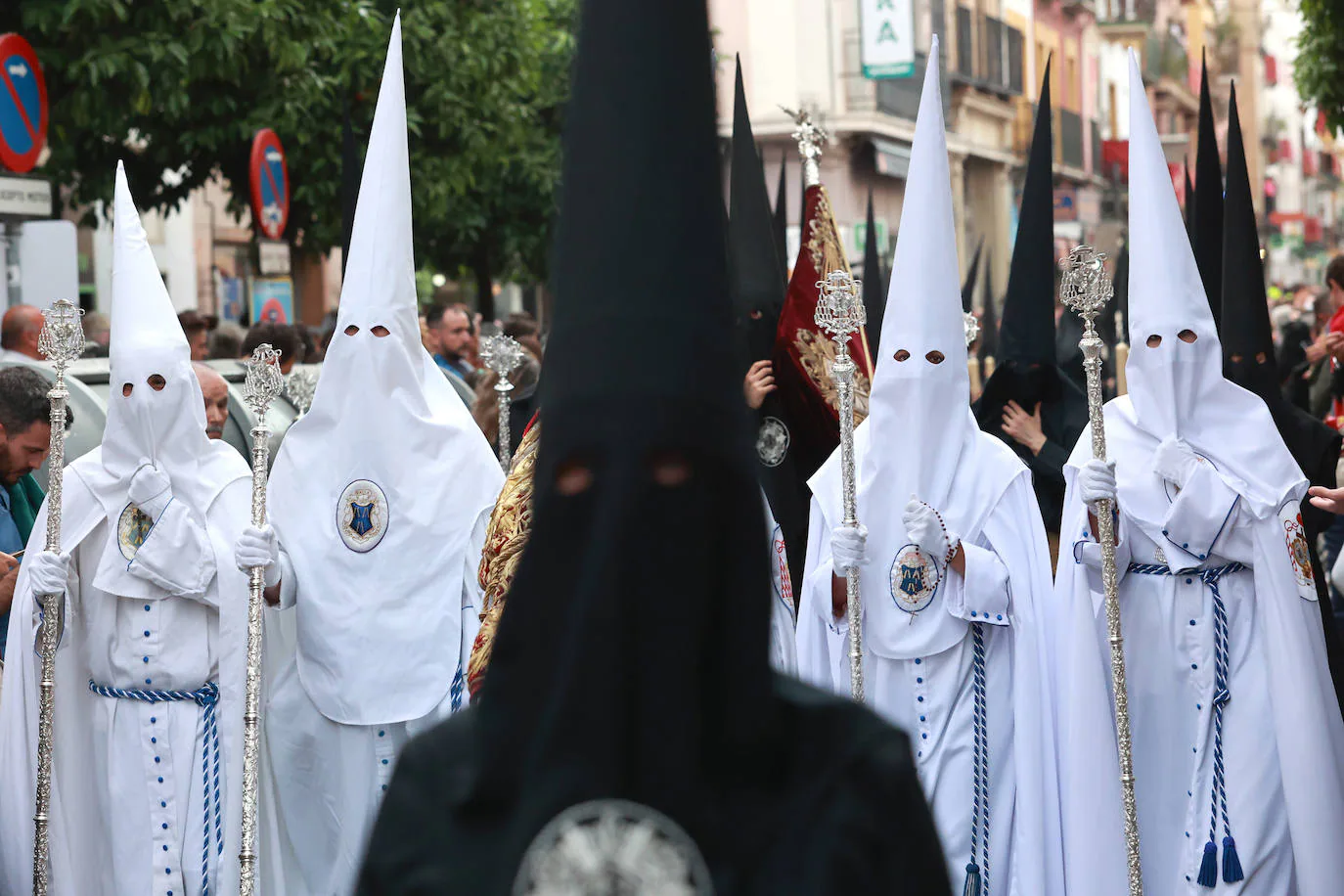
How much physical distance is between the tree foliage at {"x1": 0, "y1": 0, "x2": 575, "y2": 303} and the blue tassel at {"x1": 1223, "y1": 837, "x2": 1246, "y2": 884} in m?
9.37

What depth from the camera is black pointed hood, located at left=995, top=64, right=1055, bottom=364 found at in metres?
7.61

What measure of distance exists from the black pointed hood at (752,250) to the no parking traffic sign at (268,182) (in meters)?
6.55

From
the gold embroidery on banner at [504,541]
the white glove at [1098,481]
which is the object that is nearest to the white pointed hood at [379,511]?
the gold embroidery on banner at [504,541]

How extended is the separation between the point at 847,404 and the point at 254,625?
1888 mm

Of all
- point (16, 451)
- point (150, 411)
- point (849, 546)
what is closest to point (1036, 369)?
point (849, 546)

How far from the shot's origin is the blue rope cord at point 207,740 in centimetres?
580

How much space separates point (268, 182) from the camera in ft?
46.1

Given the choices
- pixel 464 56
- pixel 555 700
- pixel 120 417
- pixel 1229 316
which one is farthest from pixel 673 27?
pixel 464 56

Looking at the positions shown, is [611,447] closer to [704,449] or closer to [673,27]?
[704,449]

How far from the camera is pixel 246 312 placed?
96.7ft

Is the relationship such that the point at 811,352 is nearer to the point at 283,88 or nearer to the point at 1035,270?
the point at 1035,270

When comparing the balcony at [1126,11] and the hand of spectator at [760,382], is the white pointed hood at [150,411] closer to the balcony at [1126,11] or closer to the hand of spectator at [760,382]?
the hand of spectator at [760,382]

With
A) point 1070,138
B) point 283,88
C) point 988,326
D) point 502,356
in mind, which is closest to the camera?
point 502,356

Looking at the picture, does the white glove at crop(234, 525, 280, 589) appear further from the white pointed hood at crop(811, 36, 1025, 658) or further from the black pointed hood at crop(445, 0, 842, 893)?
the black pointed hood at crop(445, 0, 842, 893)
